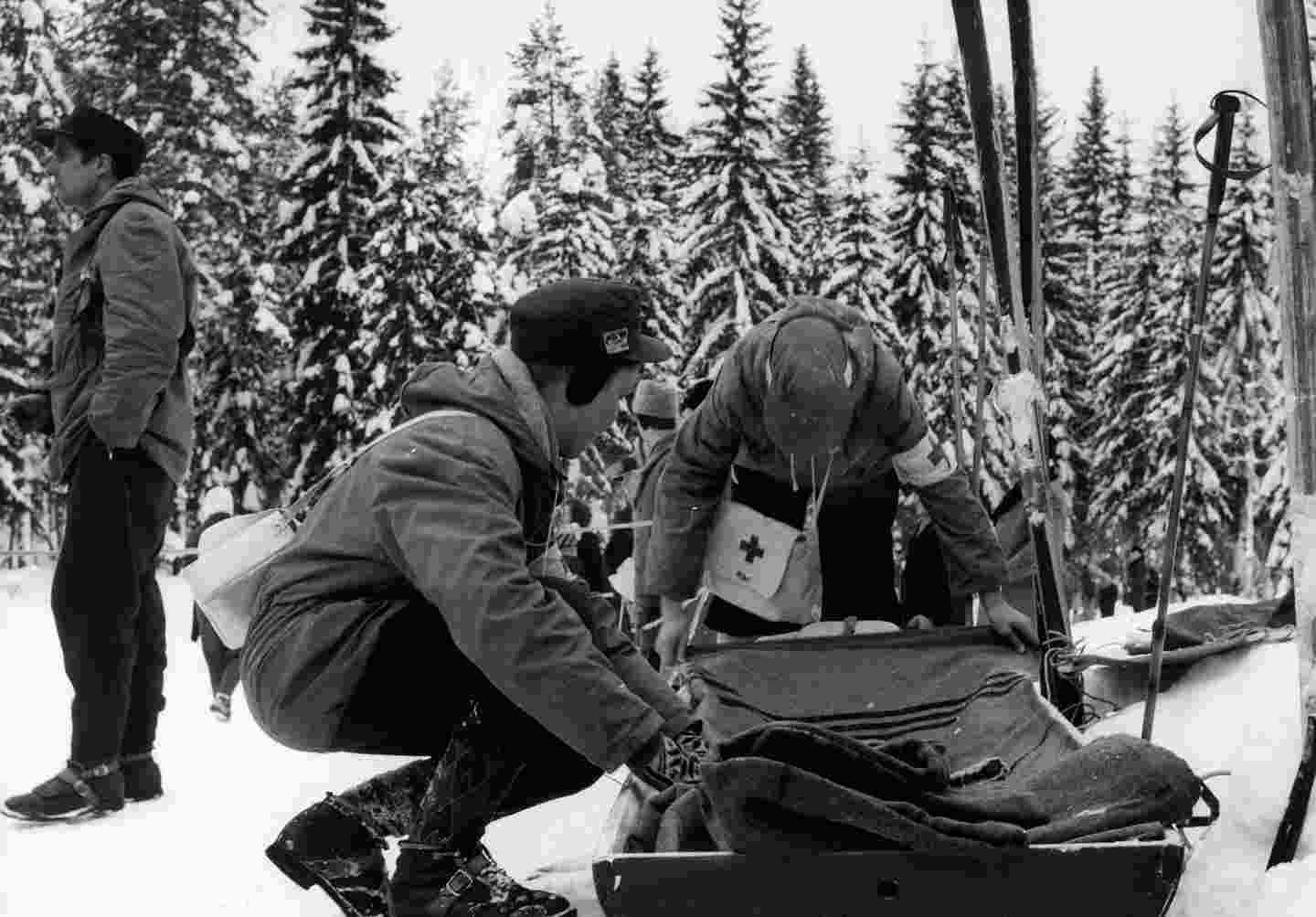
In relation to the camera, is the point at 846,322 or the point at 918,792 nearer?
the point at 918,792

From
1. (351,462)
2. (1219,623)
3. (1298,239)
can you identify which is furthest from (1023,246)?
(351,462)

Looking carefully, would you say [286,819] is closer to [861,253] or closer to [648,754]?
Result: [648,754]

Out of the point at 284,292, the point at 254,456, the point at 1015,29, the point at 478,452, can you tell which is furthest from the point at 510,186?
the point at 478,452

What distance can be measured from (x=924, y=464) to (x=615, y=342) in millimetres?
1800

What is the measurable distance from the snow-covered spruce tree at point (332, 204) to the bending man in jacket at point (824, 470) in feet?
65.3

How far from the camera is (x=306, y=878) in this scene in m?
2.71

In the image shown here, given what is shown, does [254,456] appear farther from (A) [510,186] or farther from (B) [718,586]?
(B) [718,586]

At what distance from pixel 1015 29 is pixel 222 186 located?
22.6 metres

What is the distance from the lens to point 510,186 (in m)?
31.2

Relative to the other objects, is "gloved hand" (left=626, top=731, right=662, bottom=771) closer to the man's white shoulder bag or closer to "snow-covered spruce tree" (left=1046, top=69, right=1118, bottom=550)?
the man's white shoulder bag

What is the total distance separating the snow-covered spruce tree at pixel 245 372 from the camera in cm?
2430

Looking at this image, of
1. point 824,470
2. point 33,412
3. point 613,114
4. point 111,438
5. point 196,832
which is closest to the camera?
point 196,832

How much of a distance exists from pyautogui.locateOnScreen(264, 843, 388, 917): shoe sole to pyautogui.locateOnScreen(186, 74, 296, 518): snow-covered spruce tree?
72.8 ft

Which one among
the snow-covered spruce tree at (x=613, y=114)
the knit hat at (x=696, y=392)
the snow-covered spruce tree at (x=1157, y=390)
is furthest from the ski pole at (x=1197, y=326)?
the snow-covered spruce tree at (x=613, y=114)
